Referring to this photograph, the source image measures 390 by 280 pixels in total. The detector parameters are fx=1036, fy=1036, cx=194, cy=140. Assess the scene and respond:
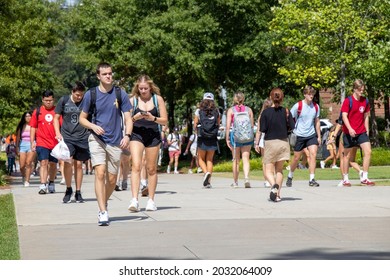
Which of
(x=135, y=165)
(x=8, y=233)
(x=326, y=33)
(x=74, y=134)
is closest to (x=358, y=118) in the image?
(x=74, y=134)

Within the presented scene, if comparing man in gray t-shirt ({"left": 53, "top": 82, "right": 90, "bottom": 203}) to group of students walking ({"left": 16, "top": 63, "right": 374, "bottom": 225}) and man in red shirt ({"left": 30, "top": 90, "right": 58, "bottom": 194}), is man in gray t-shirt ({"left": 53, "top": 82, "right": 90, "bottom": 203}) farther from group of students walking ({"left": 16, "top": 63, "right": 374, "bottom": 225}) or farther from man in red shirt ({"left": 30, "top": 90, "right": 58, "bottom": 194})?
man in red shirt ({"left": 30, "top": 90, "right": 58, "bottom": 194})

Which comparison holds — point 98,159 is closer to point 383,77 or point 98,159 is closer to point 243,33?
point 383,77

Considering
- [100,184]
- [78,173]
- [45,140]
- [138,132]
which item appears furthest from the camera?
[45,140]

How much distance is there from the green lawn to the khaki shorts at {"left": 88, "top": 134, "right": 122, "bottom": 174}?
1.19 metres

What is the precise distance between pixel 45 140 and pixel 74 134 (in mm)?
2400

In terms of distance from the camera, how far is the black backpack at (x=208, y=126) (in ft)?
62.8

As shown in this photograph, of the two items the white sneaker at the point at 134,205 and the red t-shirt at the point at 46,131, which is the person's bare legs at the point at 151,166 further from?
the red t-shirt at the point at 46,131

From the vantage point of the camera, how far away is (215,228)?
36.3 feet

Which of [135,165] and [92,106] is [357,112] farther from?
[92,106]

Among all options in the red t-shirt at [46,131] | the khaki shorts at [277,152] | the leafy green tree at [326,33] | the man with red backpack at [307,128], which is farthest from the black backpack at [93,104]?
the leafy green tree at [326,33]

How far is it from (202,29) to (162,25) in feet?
5.73

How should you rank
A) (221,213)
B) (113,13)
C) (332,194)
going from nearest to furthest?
(221,213) → (332,194) → (113,13)

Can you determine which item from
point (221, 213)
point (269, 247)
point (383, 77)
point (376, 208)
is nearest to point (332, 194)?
point (376, 208)

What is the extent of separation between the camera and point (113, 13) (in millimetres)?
47000
